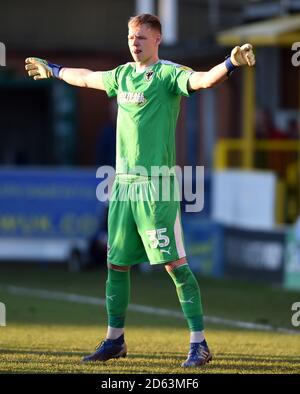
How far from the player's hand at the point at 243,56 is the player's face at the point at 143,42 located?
75 cm

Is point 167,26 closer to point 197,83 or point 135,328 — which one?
point 135,328

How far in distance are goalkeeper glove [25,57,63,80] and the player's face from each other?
84 centimetres

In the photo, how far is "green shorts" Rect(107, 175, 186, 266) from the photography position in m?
8.03

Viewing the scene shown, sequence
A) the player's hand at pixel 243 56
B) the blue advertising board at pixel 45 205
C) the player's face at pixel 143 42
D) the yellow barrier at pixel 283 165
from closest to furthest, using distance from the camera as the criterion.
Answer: the player's hand at pixel 243 56 → the player's face at pixel 143 42 → the yellow barrier at pixel 283 165 → the blue advertising board at pixel 45 205

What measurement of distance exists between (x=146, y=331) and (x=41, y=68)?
3.03 metres

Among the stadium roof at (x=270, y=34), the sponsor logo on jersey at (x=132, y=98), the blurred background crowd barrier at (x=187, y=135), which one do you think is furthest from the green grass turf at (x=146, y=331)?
the stadium roof at (x=270, y=34)

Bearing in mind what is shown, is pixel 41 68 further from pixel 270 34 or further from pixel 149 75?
pixel 270 34

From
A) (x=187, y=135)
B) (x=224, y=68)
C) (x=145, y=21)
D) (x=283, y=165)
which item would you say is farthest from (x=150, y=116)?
(x=187, y=135)

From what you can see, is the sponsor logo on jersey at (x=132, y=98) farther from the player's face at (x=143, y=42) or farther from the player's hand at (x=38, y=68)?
the player's hand at (x=38, y=68)

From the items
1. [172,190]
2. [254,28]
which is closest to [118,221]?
[172,190]

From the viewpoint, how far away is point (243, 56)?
736 cm

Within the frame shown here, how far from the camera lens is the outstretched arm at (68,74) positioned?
8449 millimetres

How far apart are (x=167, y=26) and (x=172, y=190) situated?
1488 centimetres

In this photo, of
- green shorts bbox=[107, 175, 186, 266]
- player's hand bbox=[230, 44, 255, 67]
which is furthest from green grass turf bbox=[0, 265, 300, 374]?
player's hand bbox=[230, 44, 255, 67]
